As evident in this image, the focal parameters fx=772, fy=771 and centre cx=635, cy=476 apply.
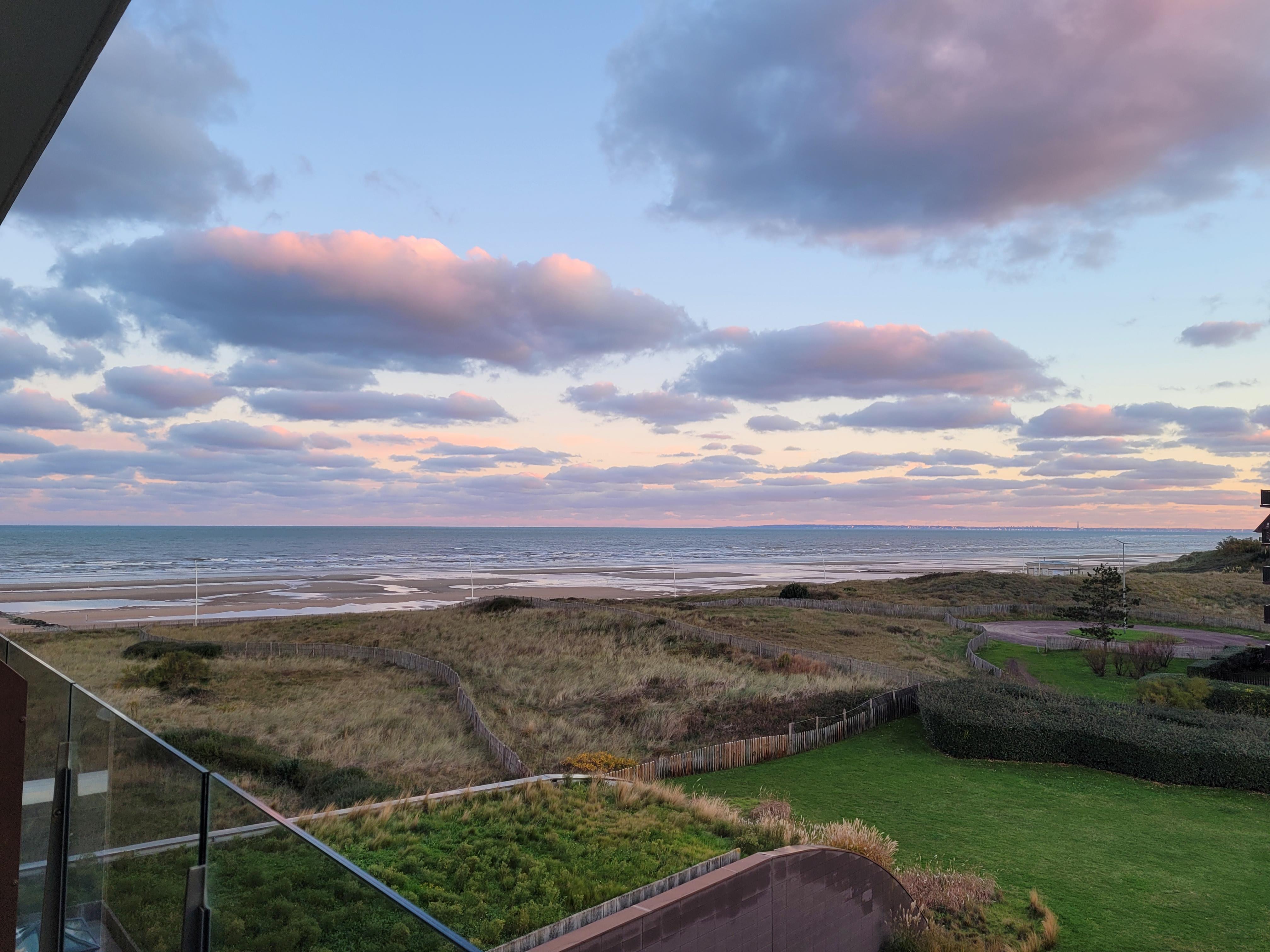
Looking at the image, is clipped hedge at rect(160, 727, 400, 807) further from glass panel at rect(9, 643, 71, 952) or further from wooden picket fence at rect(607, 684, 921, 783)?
glass panel at rect(9, 643, 71, 952)

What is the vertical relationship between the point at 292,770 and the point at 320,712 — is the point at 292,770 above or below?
above

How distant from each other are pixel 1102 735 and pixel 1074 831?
4.54 m

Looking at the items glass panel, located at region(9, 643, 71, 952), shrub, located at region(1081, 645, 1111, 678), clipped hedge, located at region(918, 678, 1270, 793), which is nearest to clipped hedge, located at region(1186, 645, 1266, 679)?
shrub, located at region(1081, 645, 1111, 678)

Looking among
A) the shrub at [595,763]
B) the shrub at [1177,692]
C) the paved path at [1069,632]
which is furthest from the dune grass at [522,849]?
the paved path at [1069,632]

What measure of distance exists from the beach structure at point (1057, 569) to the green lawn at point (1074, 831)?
54670mm

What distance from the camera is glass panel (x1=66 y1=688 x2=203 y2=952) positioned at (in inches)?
142

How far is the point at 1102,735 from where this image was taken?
1742cm

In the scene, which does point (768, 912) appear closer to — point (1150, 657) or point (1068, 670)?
point (1068, 670)

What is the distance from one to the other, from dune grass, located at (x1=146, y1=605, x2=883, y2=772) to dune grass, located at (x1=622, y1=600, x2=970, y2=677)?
14.2 ft

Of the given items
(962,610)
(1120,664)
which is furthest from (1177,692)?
(962,610)

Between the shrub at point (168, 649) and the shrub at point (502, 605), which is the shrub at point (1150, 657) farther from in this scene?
the shrub at point (168, 649)

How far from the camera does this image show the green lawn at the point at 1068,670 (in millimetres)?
25641

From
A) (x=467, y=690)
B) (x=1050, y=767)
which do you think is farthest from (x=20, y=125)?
(x=467, y=690)

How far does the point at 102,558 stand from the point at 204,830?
437 ft
